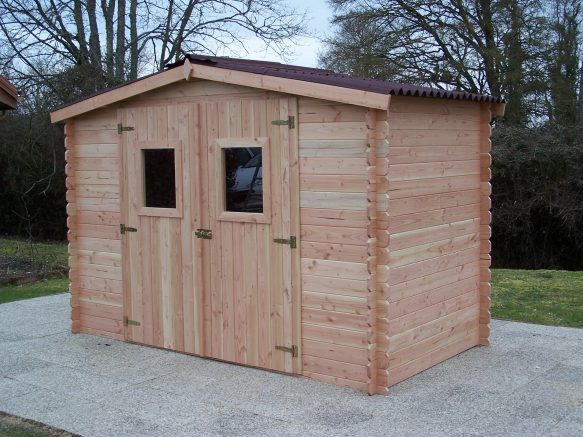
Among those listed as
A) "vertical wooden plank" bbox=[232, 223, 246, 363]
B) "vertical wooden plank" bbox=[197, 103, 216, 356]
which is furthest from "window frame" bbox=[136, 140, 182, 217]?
"vertical wooden plank" bbox=[232, 223, 246, 363]

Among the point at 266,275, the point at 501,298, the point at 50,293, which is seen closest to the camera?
the point at 266,275

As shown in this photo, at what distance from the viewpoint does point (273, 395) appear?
545cm

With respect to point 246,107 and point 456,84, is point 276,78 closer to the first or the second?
point 246,107

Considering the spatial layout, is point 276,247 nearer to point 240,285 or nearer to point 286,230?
point 286,230

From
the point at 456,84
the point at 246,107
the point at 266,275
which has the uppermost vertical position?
the point at 456,84

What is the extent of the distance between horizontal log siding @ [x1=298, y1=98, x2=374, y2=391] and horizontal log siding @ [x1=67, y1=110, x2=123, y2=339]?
84.9 inches

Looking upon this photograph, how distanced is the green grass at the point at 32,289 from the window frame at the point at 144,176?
144 inches

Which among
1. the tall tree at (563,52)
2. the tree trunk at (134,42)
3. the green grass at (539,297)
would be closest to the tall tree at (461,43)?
the tall tree at (563,52)

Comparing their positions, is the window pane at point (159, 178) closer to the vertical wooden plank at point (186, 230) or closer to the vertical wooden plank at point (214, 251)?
the vertical wooden plank at point (186, 230)

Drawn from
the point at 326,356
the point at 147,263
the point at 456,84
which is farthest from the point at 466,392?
the point at 456,84

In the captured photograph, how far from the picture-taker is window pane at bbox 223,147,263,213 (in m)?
5.96

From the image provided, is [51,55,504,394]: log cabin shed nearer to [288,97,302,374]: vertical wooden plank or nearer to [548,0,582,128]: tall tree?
[288,97,302,374]: vertical wooden plank

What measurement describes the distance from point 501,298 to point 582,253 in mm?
5433

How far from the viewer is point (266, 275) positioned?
5957 mm
